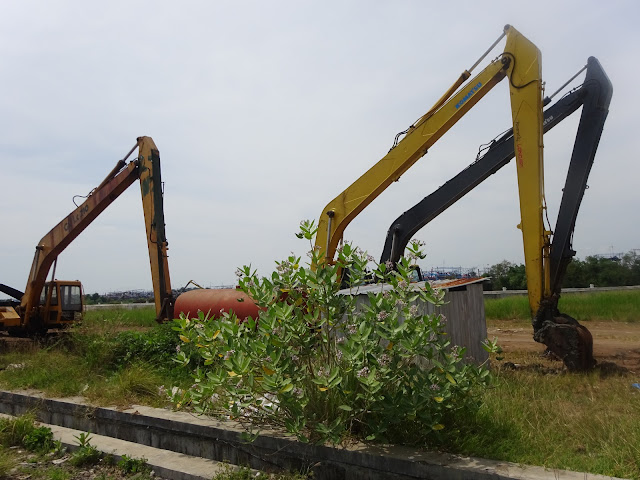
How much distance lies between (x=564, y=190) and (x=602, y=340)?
4828 millimetres

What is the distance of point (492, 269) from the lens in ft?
140

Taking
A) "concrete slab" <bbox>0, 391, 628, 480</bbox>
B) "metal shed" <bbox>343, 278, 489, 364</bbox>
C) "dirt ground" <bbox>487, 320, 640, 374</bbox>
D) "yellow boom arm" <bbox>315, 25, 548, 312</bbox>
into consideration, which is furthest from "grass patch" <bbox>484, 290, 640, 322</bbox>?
"concrete slab" <bbox>0, 391, 628, 480</bbox>

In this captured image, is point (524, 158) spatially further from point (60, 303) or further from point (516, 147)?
point (60, 303)

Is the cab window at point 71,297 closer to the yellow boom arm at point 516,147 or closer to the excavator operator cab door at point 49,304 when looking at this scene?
the excavator operator cab door at point 49,304

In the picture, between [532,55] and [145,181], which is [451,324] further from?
[145,181]

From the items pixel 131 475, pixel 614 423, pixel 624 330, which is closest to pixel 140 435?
pixel 131 475

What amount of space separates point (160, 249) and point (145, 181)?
1.53m

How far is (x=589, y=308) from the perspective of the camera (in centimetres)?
1595

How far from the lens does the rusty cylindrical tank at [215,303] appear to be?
9.95 m

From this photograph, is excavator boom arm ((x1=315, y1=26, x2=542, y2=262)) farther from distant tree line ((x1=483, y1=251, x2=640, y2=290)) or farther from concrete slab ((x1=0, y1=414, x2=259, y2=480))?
distant tree line ((x1=483, y1=251, x2=640, y2=290))

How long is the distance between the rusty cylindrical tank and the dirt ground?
15.0 ft

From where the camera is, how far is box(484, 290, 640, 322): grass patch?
602 inches

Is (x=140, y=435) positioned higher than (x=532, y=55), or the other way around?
(x=532, y=55)

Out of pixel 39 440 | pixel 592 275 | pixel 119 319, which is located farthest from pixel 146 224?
pixel 592 275
